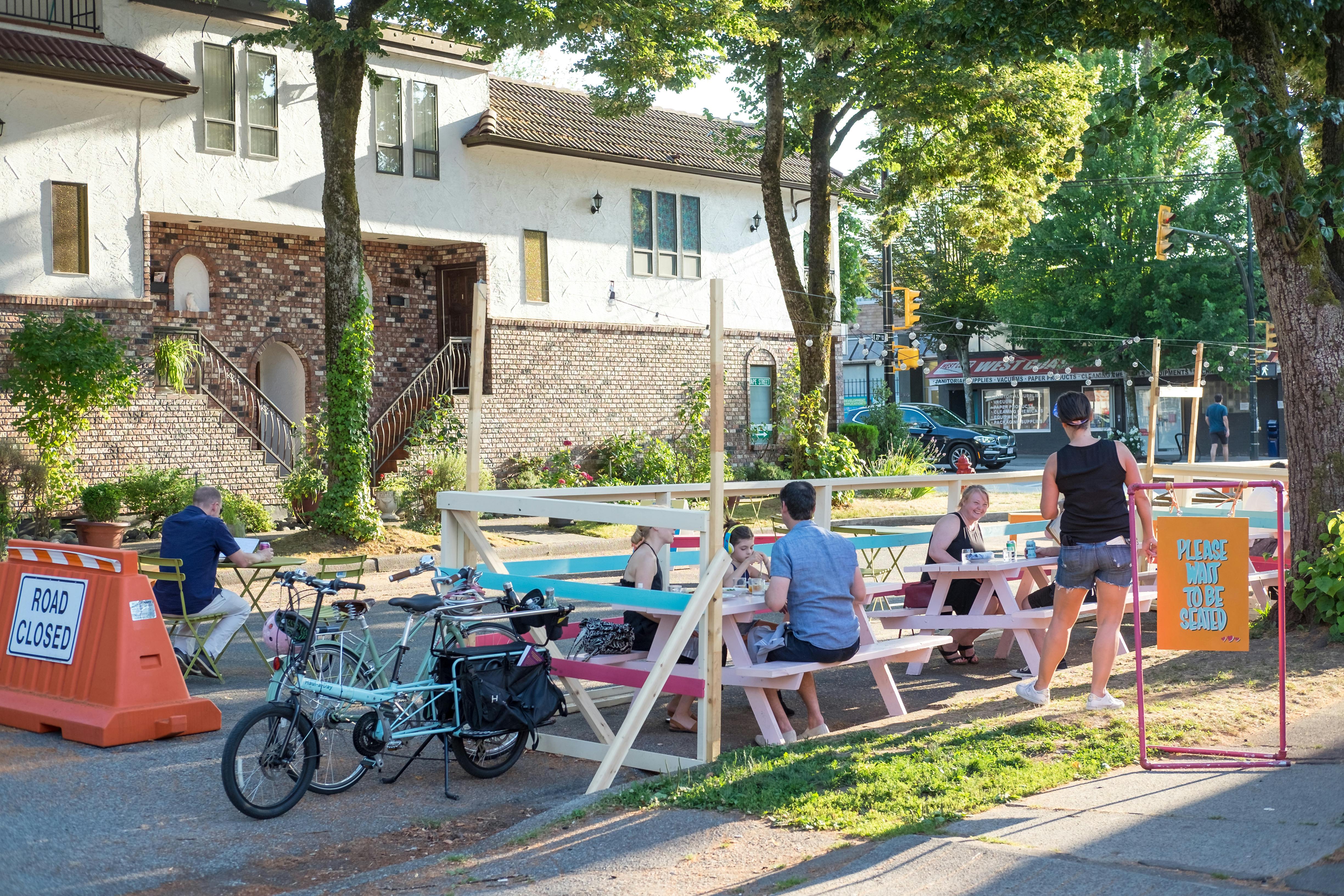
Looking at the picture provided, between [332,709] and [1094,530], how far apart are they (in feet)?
14.5

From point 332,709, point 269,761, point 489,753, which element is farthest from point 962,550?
point 269,761

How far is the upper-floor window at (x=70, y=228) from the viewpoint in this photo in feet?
65.2

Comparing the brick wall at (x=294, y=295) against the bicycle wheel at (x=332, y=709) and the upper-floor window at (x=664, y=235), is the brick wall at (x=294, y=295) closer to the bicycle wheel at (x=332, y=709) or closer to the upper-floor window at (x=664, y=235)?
the upper-floor window at (x=664, y=235)

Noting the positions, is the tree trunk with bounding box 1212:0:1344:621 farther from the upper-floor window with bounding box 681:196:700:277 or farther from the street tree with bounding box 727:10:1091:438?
the upper-floor window with bounding box 681:196:700:277

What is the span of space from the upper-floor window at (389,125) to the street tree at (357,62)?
4.67 metres

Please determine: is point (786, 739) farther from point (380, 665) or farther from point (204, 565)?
point (204, 565)

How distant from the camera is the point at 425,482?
813 inches

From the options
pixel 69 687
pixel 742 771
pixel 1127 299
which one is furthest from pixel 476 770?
pixel 1127 299

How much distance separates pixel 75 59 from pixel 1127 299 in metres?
34.3

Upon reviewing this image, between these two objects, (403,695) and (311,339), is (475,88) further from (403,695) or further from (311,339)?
(403,695)

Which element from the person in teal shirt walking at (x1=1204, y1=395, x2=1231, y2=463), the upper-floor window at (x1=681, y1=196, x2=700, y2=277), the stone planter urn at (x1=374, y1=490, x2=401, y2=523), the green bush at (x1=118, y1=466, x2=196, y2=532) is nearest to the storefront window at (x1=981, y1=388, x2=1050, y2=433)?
the person in teal shirt walking at (x1=1204, y1=395, x2=1231, y2=463)

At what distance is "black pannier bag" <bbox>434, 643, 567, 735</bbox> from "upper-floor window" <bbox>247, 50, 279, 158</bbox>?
18.0m

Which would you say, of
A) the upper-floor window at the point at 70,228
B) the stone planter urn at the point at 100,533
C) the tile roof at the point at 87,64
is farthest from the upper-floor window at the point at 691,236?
the stone planter urn at the point at 100,533

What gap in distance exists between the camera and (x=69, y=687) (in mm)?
7652
